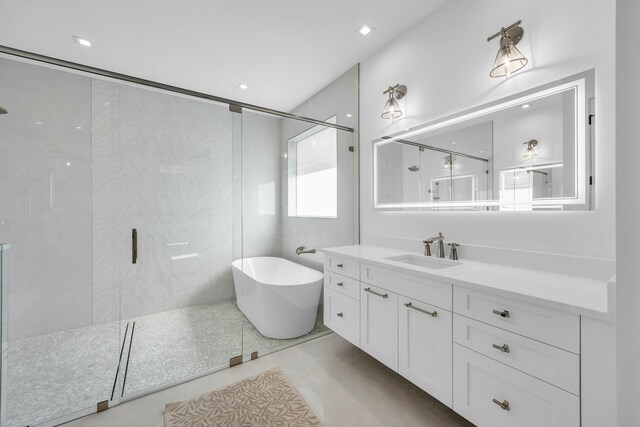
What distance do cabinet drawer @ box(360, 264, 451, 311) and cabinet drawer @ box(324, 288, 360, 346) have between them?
28cm

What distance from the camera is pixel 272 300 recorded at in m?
2.39

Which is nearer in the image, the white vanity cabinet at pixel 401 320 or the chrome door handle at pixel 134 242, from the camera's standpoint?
the white vanity cabinet at pixel 401 320

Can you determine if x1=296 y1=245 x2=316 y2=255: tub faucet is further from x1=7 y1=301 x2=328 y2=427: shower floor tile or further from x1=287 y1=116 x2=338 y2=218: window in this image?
x1=7 y1=301 x2=328 y2=427: shower floor tile

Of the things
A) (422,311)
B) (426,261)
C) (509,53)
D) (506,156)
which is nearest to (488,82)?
(509,53)

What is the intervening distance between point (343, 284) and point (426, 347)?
2.54 ft

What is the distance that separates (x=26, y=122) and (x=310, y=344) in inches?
109

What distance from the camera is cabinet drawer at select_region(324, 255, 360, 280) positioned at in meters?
2.00

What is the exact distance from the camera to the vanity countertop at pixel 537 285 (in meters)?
0.94

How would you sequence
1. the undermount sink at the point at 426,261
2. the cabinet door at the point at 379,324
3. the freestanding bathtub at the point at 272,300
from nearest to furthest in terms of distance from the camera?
the cabinet door at the point at 379,324
the undermount sink at the point at 426,261
the freestanding bathtub at the point at 272,300

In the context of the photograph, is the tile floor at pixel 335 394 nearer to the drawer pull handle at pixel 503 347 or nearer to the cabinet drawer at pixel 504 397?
the cabinet drawer at pixel 504 397

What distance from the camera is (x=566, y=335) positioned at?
3.24 feet

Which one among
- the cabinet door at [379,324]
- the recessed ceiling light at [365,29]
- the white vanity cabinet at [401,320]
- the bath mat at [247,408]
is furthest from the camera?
the recessed ceiling light at [365,29]

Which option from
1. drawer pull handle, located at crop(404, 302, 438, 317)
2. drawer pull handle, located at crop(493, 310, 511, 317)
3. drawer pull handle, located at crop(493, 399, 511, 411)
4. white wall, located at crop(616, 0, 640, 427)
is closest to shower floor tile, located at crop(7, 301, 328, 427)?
drawer pull handle, located at crop(404, 302, 438, 317)

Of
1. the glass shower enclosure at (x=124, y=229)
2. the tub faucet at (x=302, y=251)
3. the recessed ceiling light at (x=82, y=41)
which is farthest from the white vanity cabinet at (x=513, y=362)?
the recessed ceiling light at (x=82, y=41)
